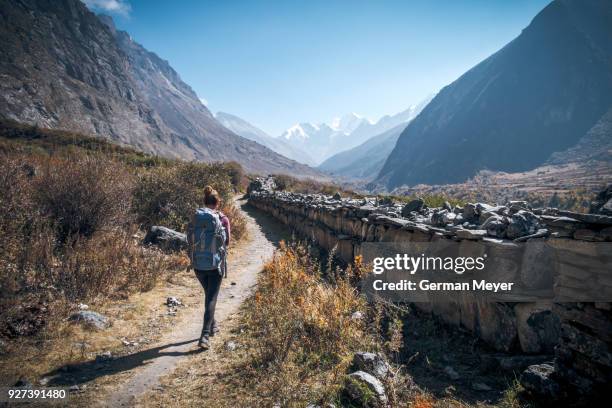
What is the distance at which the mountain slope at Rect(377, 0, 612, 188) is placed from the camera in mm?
93750

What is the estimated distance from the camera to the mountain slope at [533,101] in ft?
308

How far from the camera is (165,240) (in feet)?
28.2

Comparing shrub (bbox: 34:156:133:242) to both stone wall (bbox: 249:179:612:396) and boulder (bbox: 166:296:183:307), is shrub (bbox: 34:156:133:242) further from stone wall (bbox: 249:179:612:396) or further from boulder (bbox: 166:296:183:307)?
stone wall (bbox: 249:179:612:396)

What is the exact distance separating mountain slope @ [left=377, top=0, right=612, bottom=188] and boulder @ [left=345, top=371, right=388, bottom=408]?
103m

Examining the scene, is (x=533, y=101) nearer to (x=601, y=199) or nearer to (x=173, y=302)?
(x=601, y=199)

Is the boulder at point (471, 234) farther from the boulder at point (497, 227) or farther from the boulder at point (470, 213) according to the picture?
the boulder at point (470, 213)

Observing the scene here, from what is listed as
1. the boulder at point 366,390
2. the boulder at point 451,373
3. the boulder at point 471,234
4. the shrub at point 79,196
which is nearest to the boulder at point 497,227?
the boulder at point 471,234

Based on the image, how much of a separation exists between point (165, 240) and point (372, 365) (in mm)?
6727

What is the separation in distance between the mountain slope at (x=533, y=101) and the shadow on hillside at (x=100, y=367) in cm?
10316

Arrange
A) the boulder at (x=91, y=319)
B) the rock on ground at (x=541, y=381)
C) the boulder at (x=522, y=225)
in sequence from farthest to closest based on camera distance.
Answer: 1. the boulder at (x=91, y=319)
2. the boulder at (x=522, y=225)
3. the rock on ground at (x=541, y=381)

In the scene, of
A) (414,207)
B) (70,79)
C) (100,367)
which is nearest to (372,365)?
(100,367)

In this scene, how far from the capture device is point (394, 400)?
3129mm

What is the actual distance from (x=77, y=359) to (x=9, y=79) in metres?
79.4

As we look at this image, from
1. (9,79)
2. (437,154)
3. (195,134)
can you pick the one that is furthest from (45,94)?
(437,154)
